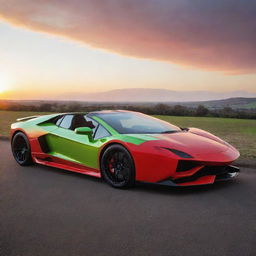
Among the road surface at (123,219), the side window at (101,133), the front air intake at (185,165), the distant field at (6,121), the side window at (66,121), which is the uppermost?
the side window at (66,121)

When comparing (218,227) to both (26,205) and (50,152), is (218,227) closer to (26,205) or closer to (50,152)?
(26,205)

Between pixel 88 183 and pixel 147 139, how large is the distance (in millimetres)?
1291

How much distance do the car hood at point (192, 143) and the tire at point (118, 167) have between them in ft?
1.88

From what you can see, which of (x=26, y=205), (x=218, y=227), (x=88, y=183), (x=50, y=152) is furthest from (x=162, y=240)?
(x=50, y=152)

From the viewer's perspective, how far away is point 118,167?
5629mm

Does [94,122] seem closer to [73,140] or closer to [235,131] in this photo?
[73,140]

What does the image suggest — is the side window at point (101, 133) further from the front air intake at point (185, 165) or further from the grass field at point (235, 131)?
the grass field at point (235, 131)

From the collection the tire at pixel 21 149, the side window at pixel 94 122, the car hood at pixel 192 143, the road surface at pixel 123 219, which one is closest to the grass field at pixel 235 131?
the car hood at pixel 192 143

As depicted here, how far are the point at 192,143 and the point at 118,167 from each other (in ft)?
3.83

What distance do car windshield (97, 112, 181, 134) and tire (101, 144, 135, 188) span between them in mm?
389

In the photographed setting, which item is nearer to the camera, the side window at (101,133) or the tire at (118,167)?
the tire at (118,167)

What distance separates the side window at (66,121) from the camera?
685 centimetres

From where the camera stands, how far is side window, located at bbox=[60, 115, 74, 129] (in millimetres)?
6846

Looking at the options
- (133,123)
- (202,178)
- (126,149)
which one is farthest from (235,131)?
(126,149)
